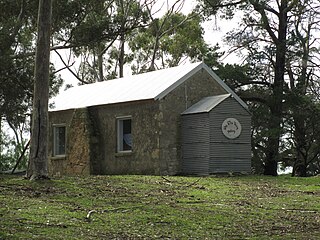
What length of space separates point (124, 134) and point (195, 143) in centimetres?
306

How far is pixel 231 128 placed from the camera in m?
25.6

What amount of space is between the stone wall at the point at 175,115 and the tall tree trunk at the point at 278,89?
484 cm

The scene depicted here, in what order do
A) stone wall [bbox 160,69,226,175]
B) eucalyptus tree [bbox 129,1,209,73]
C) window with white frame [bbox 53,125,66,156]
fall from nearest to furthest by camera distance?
stone wall [bbox 160,69,226,175] → window with white frame [bbox 53,125,66,156] → eucalyptus tree [bbox 129,1,209,73]

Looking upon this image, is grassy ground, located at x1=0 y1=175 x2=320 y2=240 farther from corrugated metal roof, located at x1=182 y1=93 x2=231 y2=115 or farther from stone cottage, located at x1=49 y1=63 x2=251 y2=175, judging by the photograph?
corrugated metal roof, located at x1=182 y1=93 x2=231 y2=115

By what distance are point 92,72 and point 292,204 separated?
35437mm

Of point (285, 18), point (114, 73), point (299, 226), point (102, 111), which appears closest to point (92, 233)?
point (299, 226)

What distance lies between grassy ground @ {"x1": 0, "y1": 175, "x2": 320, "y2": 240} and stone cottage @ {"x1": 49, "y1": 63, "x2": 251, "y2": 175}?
4.45m

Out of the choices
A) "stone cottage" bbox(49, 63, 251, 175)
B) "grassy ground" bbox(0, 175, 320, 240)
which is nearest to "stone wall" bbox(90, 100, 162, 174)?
"stone cottage" bbox(49, 63, 251, 175)

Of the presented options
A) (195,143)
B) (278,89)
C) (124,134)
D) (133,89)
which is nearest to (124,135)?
(124,134)

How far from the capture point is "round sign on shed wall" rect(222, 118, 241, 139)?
2537cm

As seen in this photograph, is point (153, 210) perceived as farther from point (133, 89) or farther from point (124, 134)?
point (133, 89)

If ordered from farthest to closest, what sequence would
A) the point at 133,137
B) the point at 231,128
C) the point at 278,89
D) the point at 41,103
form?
1. the point at 278,89
2. the point at 133,137
3. the point at 231,128
4. the point at 41,103

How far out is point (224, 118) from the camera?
83.6 feet

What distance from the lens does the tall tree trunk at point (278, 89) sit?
30422mm
